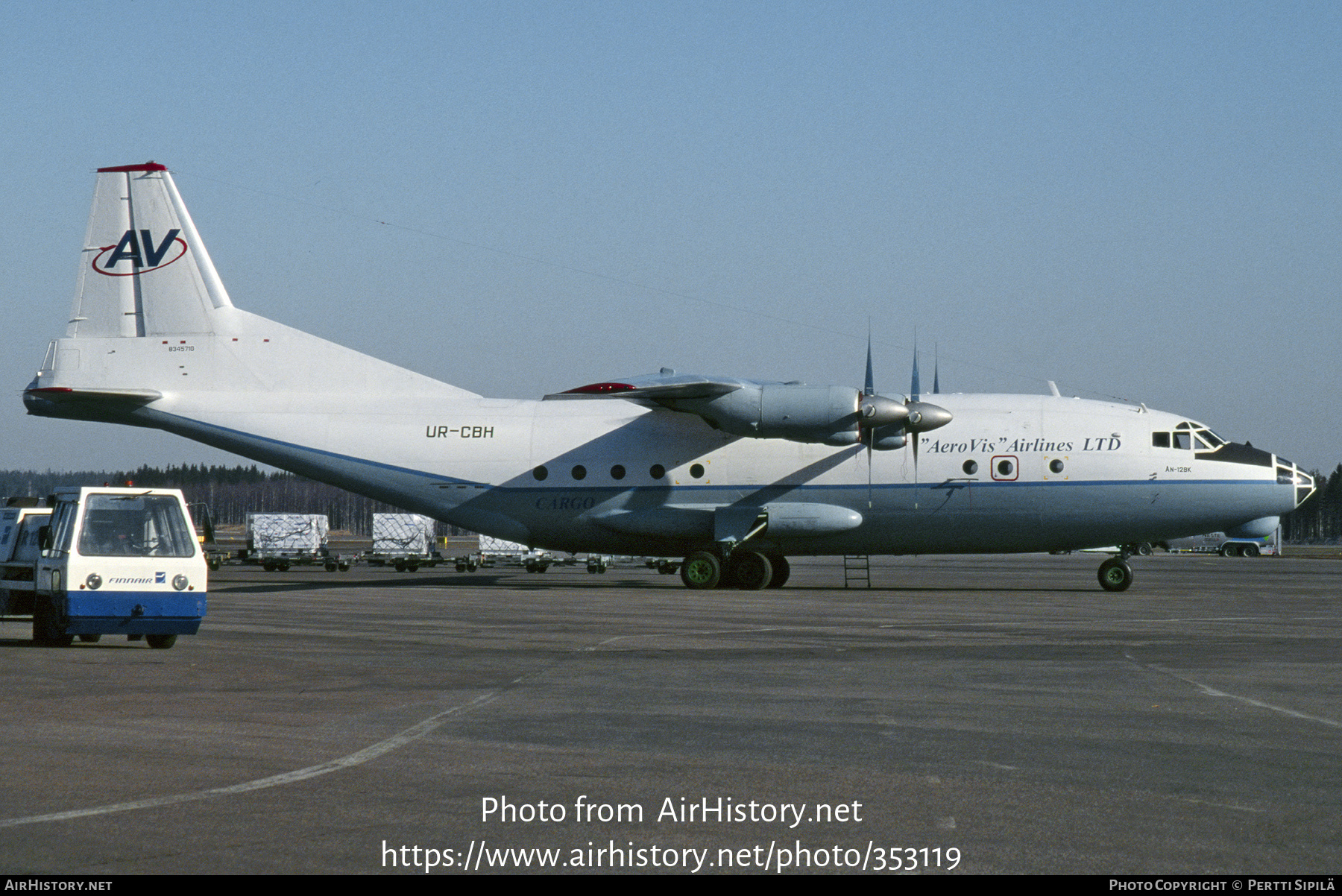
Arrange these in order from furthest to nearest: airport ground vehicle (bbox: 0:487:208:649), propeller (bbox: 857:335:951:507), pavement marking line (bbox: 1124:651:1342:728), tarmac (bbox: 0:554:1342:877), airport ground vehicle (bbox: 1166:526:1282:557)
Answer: airport ground vehicle (bbox: 1166:526:1282:557) → propeller (bbox: 857:335:951:507) → airport ground vehicle (bbox: 0:487:208:649) → pavement marking line (bbox: 1124:651:1342:728) → tarmac (bbox: 0:554:1342:877)

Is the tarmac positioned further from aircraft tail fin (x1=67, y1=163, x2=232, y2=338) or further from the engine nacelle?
aircraft tail fin (x1=67, y1=163, x2=232, y2=338)

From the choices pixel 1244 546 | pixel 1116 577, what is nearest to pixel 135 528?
pixel 1116 577

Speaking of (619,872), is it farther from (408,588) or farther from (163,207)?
(163,207)

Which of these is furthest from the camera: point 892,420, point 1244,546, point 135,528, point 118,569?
point 1244,546

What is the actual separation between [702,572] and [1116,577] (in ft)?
35.7

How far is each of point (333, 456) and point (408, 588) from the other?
4.27 m

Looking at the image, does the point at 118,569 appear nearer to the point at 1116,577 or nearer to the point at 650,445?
the point at 650,445

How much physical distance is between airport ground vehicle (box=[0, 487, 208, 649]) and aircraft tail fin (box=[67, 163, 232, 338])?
19.5 metres

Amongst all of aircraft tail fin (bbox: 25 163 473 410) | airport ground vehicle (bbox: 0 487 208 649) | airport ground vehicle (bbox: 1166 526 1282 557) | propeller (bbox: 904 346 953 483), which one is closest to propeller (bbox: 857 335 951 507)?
propeller (bbox: 904 346 953 483)

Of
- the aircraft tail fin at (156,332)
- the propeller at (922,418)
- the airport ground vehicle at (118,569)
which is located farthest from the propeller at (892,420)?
the airport ground vehicle at (118,569)

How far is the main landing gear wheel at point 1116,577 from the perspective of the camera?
1356 inches

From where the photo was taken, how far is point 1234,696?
13.3 meters

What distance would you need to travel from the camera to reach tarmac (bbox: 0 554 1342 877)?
6832 mm


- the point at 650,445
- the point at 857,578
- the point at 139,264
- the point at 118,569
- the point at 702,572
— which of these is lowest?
the point at 857,578
